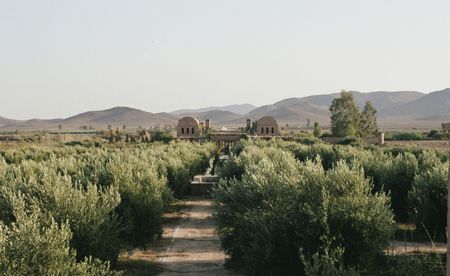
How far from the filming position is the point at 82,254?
37.5ft

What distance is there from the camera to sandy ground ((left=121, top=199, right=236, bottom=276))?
46.6ft

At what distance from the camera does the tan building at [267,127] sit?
8519 centimetres

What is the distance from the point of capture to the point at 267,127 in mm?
85562

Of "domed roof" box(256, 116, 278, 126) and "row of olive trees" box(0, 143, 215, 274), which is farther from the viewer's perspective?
"domed roof" box(256, 116, 278, 126)

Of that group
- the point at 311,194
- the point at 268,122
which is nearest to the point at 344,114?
the point at 268,122

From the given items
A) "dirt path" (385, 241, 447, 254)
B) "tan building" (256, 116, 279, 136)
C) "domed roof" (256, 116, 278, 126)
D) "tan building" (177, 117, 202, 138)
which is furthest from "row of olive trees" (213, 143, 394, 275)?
"domed roof" (256, 116, 278, 126)

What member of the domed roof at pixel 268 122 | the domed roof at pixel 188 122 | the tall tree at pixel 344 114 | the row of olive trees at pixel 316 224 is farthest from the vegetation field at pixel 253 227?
the domed roof at pixel 268 122

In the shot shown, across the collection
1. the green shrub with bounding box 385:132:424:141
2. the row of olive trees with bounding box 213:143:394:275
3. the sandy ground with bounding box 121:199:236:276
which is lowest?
the sandy ground with bounding box 121:199:236:276

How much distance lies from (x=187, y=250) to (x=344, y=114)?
202ft

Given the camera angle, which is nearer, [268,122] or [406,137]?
[406,137]

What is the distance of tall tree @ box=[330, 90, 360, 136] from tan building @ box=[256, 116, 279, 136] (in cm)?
1342

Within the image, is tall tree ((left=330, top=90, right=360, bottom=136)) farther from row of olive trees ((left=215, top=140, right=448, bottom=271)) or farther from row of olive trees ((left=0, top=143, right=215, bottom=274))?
row of olive trees ((left=0, top=143, right=215, bottom=274))

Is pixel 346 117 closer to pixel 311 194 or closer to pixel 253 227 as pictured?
pixel 311 194

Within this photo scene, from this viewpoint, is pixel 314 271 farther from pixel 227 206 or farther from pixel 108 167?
pixel 108 167
